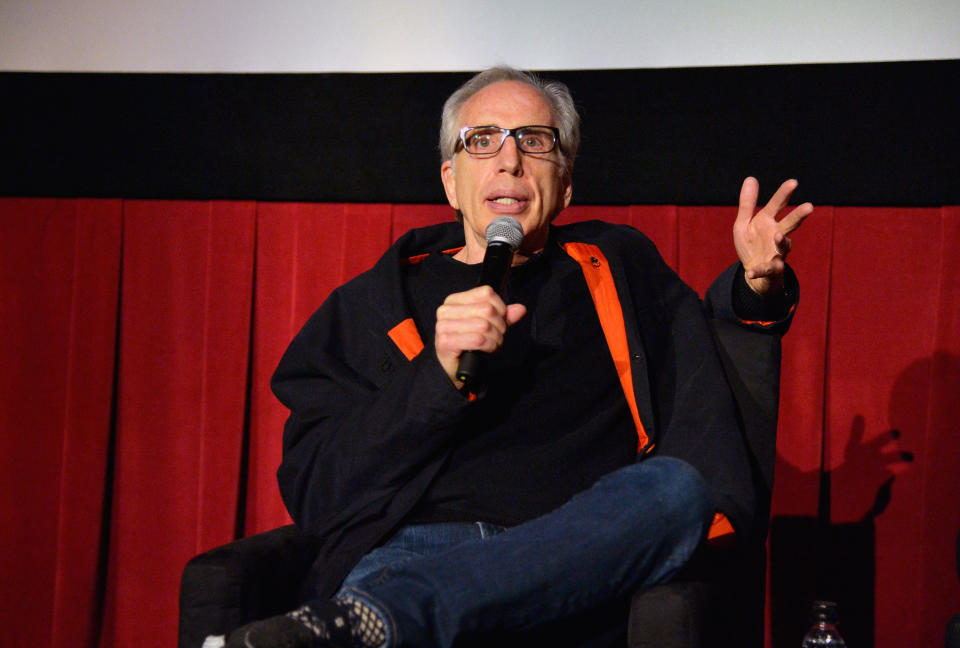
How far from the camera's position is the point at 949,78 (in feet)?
7.64

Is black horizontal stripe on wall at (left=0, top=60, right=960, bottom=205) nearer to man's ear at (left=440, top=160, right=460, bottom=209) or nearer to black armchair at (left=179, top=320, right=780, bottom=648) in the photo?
man's ear at (left=440, top=160, right=460, bottom=209)

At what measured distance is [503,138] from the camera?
5.32 feet

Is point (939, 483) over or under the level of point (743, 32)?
under

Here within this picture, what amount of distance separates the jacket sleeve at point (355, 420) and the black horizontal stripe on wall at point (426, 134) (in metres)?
1.14

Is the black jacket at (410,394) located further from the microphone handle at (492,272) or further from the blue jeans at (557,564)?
the blue jeans at (557,564)

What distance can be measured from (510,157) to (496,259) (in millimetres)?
417

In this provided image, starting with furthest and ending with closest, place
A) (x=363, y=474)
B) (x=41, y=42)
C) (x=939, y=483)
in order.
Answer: (x=41, y=42), (x=939, y=483), (x=363, y=474)

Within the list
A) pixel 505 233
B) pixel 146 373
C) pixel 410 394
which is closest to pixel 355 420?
pixel 410 394

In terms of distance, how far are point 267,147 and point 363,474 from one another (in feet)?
5.37

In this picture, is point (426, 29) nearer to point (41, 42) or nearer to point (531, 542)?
point (41, 42)

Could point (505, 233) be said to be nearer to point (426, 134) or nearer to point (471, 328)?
point (471, 328)

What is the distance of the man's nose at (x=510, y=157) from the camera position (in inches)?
62.3

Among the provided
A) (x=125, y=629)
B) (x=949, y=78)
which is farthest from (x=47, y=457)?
(x=949, y=78)

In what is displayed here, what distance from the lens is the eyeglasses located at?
162 cm
